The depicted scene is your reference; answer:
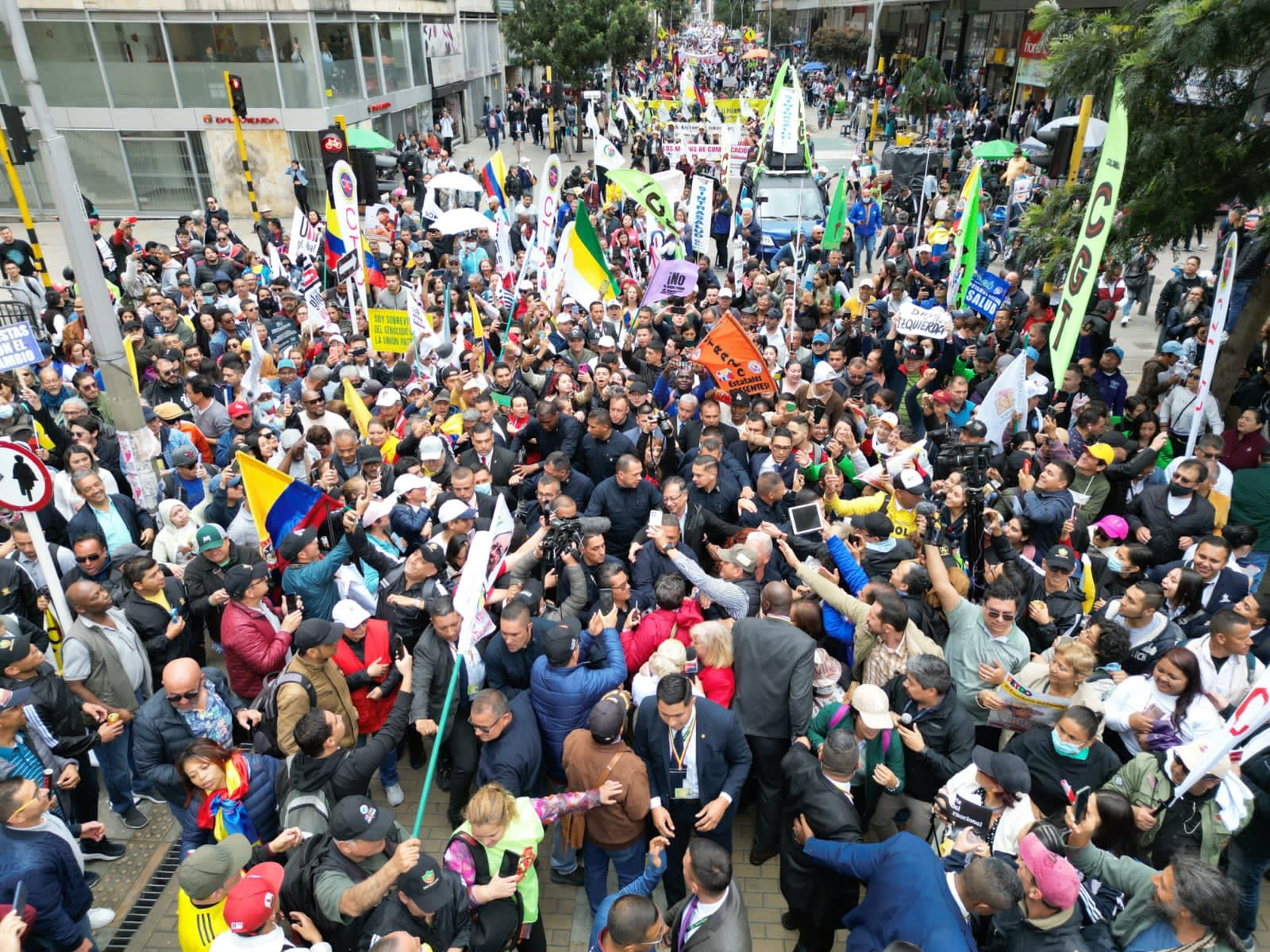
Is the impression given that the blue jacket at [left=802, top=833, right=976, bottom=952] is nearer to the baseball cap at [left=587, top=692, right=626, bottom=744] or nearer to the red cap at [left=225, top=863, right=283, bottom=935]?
the baseball cap at [left=587, top=692, right=626, bottom=744]

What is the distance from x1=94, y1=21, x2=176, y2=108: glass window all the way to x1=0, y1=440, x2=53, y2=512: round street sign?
24.5 m

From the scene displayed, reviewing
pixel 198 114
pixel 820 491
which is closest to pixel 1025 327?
pixel 820 491

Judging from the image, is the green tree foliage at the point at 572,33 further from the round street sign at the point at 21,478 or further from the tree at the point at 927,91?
the round street sign at the point at 21,478

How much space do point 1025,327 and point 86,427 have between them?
10.4 meters

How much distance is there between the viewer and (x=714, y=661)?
15.8ft

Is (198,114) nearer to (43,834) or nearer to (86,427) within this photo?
(86,427)

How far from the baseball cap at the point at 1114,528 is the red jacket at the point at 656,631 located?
3.39m

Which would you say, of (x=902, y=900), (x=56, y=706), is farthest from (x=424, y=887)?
(x=56, y=706)

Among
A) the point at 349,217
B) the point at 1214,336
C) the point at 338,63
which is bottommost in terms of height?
the point at 1214,336

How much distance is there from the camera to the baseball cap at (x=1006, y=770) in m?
3.79

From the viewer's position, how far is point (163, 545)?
20.4 feet

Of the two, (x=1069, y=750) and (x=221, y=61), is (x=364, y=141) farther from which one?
(x=1069, y=750)

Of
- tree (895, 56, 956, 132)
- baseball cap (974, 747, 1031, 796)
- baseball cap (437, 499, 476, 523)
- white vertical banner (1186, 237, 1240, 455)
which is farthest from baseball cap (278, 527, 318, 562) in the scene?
tree (895, 56, 956, 132)

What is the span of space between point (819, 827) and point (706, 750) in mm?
686
